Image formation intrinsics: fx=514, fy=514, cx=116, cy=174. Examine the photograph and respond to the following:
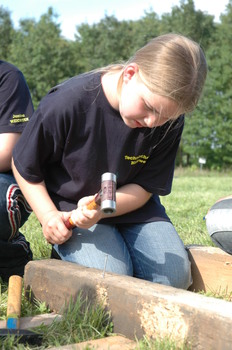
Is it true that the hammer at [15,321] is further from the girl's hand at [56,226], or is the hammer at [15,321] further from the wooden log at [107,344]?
the girl's hand at [56,226]

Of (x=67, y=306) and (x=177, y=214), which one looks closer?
(x=67, y=306)

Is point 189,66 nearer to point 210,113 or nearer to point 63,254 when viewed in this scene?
point 63,254

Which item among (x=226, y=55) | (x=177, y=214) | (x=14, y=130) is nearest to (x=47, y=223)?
(x=14, y=130)

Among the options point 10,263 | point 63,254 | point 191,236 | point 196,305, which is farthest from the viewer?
point 191,236

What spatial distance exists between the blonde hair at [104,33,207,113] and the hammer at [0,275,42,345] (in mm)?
1144

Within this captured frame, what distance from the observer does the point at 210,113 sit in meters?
33.4

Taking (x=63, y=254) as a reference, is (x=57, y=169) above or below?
above

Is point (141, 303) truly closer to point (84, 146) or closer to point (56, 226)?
point (56, 226)

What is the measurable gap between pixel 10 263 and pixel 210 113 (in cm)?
3142

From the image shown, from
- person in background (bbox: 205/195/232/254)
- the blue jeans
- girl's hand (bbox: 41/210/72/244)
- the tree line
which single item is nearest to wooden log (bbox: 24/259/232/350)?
girl's hand (bbox: 41/210/72/244)

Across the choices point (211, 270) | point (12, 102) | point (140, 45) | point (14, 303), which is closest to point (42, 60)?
point (140, 45)

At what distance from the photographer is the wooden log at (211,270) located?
9.59 feet

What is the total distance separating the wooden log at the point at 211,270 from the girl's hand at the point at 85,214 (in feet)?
2.64

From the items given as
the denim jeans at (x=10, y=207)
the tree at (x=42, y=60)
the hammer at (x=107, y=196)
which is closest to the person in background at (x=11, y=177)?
the denim jeans at (x=10, y=207)
